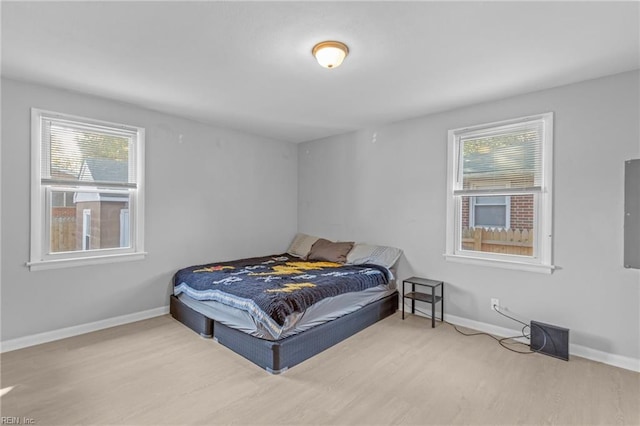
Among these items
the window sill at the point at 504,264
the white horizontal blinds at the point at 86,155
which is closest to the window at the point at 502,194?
the window sill at the point at 504,264

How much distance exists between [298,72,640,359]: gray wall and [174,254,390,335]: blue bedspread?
749 mm

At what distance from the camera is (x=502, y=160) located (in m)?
3.34

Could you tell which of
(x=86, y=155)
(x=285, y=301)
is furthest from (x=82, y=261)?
(x=285, y=301)

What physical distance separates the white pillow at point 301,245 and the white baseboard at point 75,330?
1918 millimetres

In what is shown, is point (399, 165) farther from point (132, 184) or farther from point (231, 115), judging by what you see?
point (132, 184)

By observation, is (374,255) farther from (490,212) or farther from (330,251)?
(490,212)

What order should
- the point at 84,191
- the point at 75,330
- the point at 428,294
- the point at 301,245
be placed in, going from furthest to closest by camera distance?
the point at 301,245
the point at 428,294
the point at 84,191
the point at 75,330

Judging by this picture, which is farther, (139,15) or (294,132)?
(294,132)

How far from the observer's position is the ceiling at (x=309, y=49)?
185cm

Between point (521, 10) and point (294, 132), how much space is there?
321cm

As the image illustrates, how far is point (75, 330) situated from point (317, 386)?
8.31 feet

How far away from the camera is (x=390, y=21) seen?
6.37ft

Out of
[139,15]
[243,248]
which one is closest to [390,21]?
[139,15]

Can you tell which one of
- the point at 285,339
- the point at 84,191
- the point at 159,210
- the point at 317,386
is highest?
the point at 84,191
